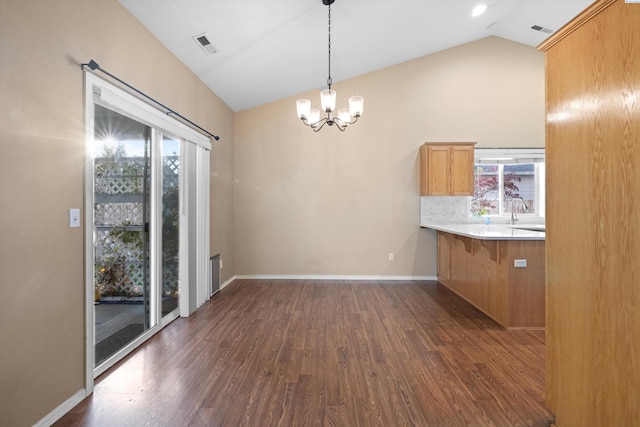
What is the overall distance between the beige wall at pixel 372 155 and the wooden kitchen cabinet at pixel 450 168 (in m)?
0.40

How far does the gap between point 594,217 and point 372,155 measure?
3.93 metres

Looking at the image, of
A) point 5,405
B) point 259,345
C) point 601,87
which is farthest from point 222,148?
point 601,87

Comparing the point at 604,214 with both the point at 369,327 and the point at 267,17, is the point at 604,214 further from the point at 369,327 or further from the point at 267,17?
the point at 267,17

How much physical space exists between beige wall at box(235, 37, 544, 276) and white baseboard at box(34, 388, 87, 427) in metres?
3.36

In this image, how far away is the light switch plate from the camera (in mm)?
1899

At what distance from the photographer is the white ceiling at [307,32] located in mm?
2840

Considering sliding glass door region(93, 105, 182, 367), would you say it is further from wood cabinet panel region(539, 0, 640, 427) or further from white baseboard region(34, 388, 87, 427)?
wood cabinet panel region(539, 0, 640, 427)

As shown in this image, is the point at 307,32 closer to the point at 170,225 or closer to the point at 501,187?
the point at 170,225

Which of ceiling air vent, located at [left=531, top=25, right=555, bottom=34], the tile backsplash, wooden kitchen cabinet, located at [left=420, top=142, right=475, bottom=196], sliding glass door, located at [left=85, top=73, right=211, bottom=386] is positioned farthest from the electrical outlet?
ceiling air vent, located at [left=531, top=25, right=555, bottom=34]

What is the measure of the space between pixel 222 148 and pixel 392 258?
3.23 m

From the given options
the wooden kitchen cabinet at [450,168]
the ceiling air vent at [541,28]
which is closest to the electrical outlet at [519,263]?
the wooden kitchen cabinet at [450,168]

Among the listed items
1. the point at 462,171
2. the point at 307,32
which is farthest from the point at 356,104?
the point at 462,171

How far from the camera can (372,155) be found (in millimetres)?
5188

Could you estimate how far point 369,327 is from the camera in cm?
316
